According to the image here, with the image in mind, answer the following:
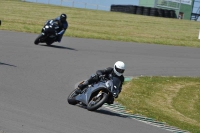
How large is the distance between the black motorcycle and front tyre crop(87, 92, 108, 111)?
441 inches

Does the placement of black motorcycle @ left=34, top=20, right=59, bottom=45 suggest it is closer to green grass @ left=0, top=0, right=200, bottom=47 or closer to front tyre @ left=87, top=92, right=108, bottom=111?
front tyre @ left=87, top=92, right=108, bottom=111

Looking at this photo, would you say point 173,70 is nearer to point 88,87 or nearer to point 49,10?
point 88,87

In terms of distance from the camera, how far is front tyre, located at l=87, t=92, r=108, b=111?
413 inches

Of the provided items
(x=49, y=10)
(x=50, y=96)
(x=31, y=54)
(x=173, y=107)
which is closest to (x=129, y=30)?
(x=49, y=10)

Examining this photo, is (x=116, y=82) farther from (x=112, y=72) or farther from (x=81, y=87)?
(x=81, y=87)

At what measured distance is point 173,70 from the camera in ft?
69.5

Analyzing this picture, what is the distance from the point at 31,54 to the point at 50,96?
22.4 ft

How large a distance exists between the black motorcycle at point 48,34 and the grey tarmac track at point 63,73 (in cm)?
38

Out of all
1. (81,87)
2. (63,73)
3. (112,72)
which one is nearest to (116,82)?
(112,72)

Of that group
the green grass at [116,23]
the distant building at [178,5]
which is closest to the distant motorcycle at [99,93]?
the green grass at [116,23]

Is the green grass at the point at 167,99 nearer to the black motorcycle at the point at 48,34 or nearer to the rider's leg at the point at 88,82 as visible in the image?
the rider's leg at the point at 88,82

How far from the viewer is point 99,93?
1066cm

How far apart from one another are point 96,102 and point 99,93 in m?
0.18

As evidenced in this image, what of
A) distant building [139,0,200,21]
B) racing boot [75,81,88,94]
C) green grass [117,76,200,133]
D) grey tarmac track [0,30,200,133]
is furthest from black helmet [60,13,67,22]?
distant building [139,0,200,21]
